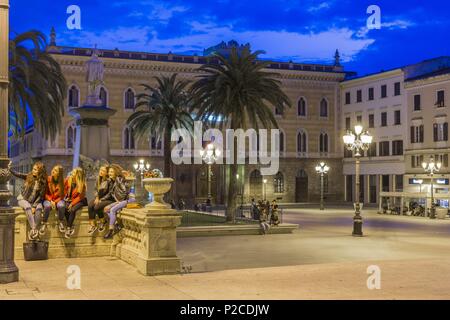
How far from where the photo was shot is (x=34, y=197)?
45.4 feet

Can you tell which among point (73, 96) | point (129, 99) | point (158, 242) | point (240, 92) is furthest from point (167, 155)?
point (158, 242)

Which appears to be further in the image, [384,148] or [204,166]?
[384,148]

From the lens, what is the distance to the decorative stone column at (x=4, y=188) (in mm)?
11000

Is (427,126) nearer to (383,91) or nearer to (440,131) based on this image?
(440,131)

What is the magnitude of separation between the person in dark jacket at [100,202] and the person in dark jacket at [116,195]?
103mm

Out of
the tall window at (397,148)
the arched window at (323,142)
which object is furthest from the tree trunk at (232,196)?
the arched window at (323,142)

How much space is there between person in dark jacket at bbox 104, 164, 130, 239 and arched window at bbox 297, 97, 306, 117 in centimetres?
5622

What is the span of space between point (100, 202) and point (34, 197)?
1.45m

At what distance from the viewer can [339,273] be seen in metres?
13.0

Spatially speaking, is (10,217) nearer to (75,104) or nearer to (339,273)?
(339,273)

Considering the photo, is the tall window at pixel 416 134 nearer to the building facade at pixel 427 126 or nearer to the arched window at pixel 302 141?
the building facade at pixel 427 126

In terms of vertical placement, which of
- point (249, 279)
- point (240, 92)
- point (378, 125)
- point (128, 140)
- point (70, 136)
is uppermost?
point (378, 125)
